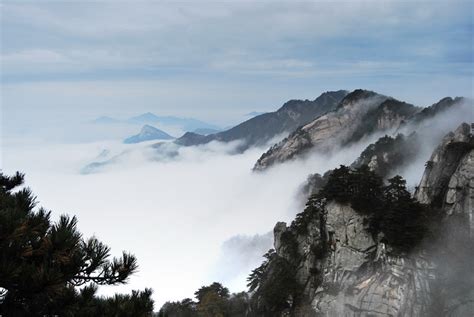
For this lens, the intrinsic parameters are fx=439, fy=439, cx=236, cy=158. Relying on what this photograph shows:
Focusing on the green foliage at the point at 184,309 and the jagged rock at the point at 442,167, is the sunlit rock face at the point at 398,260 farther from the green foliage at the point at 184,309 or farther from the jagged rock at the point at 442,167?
the green foliage at the point at 184,309

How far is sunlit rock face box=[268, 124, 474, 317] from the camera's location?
27781 mm

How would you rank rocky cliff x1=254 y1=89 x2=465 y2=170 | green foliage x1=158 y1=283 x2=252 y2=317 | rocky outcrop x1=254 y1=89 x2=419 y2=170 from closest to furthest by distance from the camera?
green foliage x1=158 y1=283 x2=252 y2=317, rocky cliff x1=254 y1=89 x2=465 y2=170, rocky outcrop x1=254 y1=89 x2=419 y2=170

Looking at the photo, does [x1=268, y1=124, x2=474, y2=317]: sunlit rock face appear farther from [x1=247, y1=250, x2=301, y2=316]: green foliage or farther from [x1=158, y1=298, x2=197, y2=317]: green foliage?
[x1=158, y1=298, x2=197, y2=317]: green foliage

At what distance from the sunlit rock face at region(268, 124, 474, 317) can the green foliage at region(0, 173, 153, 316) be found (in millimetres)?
25781

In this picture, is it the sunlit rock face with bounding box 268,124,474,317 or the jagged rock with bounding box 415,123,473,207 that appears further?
the jagged rock with bounding box 415,123,473,207

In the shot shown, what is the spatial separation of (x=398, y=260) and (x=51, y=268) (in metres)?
28.1

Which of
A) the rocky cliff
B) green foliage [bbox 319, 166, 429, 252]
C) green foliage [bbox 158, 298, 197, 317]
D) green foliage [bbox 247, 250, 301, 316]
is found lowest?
green foliage [bbox 158, 298, 197, 317]

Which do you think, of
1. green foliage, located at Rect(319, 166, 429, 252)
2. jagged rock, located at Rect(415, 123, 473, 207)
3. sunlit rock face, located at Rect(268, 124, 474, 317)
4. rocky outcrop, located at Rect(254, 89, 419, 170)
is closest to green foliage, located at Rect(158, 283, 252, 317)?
sunlit rock face, located at Rect(268, 124, 474, 317)

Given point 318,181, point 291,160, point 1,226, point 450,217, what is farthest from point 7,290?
point 291,160

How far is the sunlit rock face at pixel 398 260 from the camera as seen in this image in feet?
91.1

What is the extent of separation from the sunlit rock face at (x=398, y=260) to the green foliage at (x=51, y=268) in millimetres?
25781

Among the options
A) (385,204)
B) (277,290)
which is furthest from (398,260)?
(277,290)

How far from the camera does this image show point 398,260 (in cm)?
2944

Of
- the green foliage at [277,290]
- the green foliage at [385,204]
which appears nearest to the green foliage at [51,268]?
the green foliage at [385,204]
